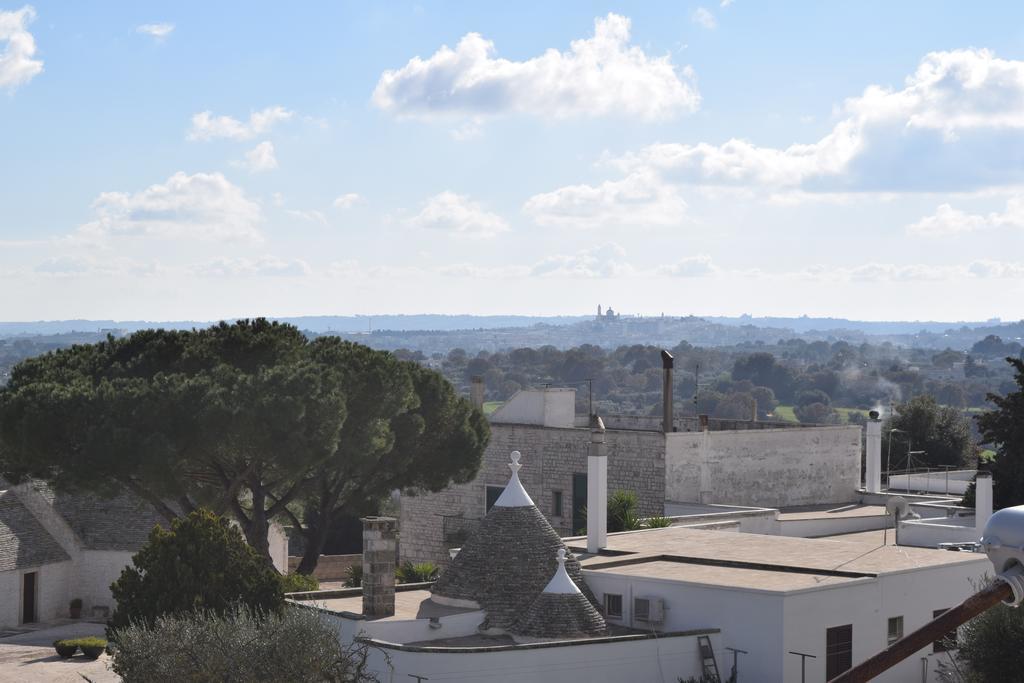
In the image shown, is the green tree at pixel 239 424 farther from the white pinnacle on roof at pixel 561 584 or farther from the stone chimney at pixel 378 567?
the white pinnacle on roof at pixel 561 584

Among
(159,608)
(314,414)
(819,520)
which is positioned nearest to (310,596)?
(159,608)

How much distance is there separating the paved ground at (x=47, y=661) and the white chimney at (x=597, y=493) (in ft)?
35.5

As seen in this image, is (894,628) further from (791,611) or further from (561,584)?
(561,584)

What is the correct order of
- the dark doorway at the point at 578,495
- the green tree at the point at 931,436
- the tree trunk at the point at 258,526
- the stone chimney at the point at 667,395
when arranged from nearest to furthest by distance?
the tree trunk at the point at 258,526 < the dark doorway at the point at 578,495 < the stone chimney at the point at 667,395 < the green tree at the point at 931,436

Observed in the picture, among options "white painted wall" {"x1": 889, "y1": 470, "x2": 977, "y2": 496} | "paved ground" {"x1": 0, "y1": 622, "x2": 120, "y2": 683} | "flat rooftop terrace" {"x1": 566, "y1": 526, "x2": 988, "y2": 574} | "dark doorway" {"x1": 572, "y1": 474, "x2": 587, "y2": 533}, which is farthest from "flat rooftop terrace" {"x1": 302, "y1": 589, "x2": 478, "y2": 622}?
"white painted wall" {"x1": 889, "y1": 470, "x2": 977, "y2": 496}

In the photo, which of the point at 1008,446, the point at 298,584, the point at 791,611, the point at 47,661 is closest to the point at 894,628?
the point at 791,611

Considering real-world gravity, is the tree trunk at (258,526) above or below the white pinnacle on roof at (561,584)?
below

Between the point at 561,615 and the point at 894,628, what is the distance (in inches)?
264

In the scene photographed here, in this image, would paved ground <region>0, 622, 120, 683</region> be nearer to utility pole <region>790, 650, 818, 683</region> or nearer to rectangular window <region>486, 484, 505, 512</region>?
rectangular window <region>486, 484, 505, 512</region>

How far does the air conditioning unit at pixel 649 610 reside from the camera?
83.8 feet

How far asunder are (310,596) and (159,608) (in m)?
2.97

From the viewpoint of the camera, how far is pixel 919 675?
27.2 metres

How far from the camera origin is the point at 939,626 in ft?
32.6

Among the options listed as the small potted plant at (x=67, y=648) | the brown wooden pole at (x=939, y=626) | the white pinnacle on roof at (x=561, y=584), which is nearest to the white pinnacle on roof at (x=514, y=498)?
the white pinnacle on roof at (x=561, y=584)
